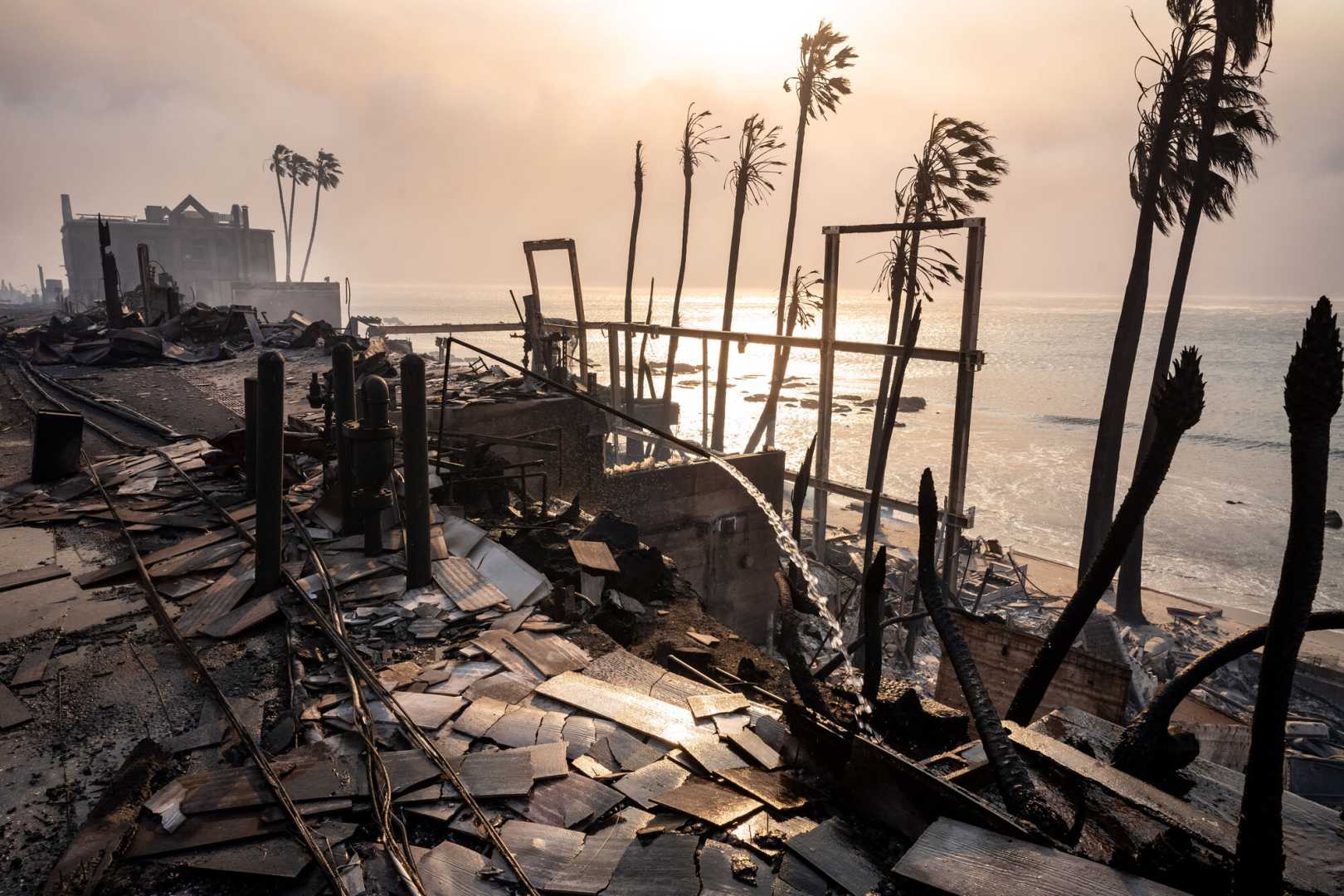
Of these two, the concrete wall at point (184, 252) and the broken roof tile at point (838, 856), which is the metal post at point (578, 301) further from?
the concrete wall at point (184, 252)

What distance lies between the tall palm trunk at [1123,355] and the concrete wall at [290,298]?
6671cm

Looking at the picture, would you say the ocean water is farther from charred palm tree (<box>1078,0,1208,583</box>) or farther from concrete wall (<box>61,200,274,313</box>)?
concrete wall (<box>61,200,274,313</box>)

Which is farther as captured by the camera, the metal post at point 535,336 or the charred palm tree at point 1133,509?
the metal post at point 535,336

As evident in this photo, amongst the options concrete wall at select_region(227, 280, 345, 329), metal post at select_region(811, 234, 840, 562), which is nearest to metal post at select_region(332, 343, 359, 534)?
metal post at select_region(811, 234, 840, 562)

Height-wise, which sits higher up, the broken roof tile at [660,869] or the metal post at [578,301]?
the metal post at [578,301]

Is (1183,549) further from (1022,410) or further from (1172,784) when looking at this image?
(1022,410)

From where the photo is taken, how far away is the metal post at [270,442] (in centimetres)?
537

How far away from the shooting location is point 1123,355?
61.0 feet

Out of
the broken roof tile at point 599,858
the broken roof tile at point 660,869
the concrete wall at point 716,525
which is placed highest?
the broken roof tile at point 660,869

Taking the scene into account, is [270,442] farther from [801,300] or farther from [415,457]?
[801,300]

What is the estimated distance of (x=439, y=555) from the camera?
21.7 ft

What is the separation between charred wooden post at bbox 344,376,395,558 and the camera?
19.5 ft

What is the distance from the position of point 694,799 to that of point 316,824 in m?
1.86

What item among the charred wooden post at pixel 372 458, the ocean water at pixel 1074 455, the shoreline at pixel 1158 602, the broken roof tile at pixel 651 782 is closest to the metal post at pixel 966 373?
the broken roof tile at pixel 651 782
